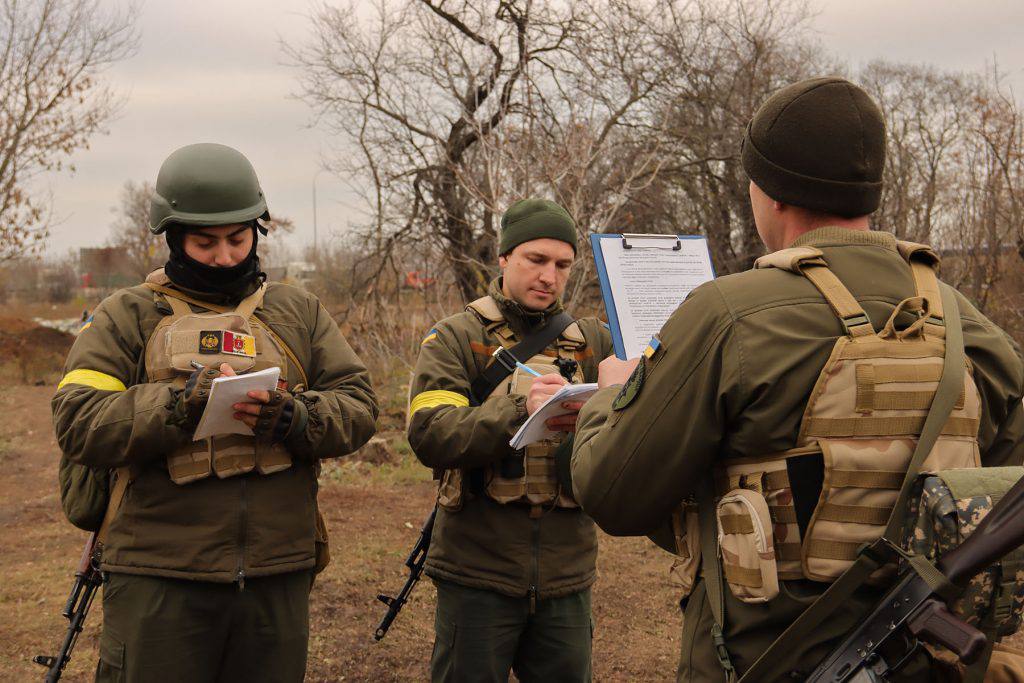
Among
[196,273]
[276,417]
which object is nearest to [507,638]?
[276,417]

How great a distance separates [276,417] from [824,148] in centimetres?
172

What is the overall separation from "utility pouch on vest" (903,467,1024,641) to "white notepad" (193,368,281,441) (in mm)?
1747

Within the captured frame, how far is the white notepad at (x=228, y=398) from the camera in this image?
2502mm

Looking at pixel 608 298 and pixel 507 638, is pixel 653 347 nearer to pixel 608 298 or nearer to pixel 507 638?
pixel 608 298

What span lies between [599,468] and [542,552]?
1276 mm

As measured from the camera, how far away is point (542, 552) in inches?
120

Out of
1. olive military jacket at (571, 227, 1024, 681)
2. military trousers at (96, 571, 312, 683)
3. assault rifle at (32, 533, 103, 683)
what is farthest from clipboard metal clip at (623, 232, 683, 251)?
assault rifle at (32, 533, 103, 683)

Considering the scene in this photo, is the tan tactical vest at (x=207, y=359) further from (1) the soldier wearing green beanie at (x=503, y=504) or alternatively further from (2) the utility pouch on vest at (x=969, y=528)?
(2) the utility pouch on vest at (x=969, y=528)

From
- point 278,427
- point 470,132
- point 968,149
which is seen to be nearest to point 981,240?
point 968,149

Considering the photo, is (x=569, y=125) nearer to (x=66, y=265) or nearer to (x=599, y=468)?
(x=599, y=468)

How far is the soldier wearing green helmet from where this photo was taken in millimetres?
2574

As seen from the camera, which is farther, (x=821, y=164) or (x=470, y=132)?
(x=470, y=132)

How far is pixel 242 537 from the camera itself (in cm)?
269

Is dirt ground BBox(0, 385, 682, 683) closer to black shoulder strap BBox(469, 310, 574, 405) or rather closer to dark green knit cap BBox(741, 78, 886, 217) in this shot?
black shoulder strap BBox(469, 310, 574, 405)
